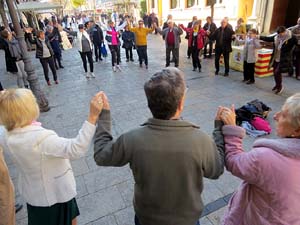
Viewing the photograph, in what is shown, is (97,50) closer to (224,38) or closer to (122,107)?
(224,38)

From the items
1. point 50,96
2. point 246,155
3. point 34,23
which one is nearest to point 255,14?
point 50,96

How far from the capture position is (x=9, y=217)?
185 cm

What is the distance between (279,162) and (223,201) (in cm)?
183

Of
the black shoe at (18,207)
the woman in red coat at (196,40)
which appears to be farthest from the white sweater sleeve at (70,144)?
the woman in red coat at (196,40)

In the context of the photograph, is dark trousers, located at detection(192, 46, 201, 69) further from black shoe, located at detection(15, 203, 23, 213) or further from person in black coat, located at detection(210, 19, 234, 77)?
black shoe, located at detection(15, 203, 23, 213)

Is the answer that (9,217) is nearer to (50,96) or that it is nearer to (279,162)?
(279,162)

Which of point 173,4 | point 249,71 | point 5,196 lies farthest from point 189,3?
point 5,196

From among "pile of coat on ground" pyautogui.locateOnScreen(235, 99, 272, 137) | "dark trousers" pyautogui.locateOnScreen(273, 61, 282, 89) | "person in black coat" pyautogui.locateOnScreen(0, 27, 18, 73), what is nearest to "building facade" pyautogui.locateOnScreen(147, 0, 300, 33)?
"dark trousers" pyautogui.locateOnScreen(273, 61, 282, 89)

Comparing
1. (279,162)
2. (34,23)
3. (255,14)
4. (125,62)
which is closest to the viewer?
(279,162)

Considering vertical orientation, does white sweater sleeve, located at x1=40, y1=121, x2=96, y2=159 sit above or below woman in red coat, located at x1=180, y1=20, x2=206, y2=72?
above

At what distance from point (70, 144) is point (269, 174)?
1191 millimetres

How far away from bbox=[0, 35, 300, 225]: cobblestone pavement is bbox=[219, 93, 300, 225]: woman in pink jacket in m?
1.31

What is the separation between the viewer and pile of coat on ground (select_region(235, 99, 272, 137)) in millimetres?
4293

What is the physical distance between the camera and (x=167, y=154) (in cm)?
126
